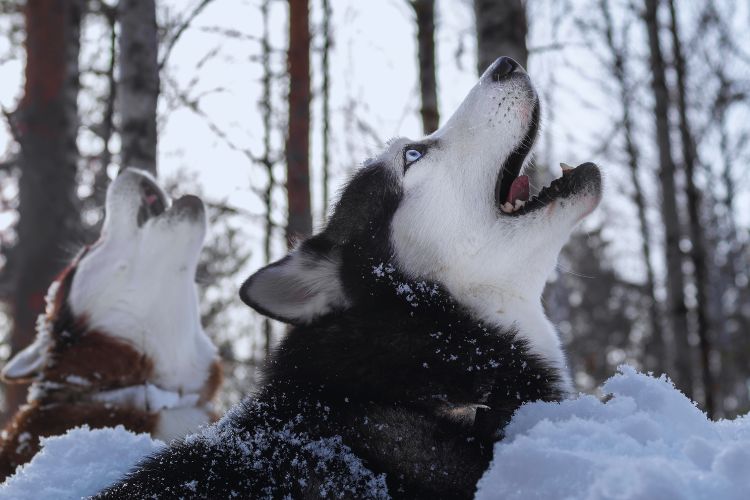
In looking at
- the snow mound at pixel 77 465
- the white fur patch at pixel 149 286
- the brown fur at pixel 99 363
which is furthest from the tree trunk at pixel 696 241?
the snow mound at pixel 77 465

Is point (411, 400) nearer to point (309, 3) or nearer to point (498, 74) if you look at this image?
point (498, 74)

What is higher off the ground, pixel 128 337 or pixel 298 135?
pixel 298 135

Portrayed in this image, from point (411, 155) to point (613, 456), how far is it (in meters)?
1.55

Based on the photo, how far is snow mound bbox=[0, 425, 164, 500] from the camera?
2.10 meters

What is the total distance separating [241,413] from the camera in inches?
86.3

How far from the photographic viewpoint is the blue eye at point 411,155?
110 inches

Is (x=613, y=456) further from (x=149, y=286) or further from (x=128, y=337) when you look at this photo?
(x=149, y=286)

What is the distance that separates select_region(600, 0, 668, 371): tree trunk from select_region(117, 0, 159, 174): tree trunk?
9.84 meters

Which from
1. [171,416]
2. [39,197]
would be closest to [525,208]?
[171,416]

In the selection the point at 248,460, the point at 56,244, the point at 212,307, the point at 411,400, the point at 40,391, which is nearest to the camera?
the point at 248,460

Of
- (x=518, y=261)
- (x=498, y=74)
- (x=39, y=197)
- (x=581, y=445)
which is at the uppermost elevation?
(x=39, y=197)

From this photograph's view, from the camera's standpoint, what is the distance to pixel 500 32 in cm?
530

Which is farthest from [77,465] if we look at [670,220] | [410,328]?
[670,220]

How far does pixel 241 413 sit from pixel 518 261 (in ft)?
3.29
